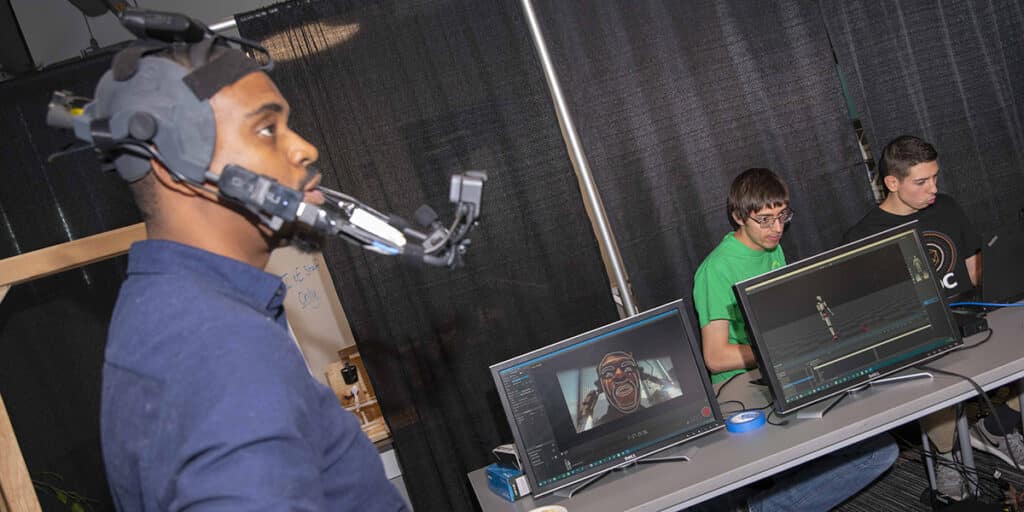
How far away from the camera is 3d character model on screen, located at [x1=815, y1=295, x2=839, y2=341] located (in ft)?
8.29

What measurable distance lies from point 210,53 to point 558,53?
2350mm

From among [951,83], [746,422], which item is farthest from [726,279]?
[951,83]

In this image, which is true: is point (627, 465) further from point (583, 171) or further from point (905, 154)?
point (905, 154)

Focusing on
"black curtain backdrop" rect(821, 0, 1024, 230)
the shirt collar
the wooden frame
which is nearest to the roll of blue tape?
"black curtain backdrop" rect(821, 0, 1024, 230)

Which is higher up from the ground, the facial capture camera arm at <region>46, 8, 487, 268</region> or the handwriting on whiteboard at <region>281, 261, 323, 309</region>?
the facial capture camera arm at <region>46, 8, 487, 268</region>

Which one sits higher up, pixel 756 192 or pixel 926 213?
pixel 756 192

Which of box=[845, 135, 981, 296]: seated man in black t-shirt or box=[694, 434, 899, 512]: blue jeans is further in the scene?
box=[845, 135, 981, 296]: seated man in black t-shirt

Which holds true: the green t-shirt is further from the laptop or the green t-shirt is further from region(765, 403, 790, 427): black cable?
the laptop

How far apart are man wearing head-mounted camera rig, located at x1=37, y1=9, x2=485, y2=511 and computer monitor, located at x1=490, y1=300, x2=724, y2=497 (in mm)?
1299

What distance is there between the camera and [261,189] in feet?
3.46

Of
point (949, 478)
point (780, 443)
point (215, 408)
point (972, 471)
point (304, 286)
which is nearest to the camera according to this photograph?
point (215, 408)

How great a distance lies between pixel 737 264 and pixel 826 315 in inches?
27.6

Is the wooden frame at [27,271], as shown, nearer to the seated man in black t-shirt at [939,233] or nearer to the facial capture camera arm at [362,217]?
the facial capture camera arm at [362,217]

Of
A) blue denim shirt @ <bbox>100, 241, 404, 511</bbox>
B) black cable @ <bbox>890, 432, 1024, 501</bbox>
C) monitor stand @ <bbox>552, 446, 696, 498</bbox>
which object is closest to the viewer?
blue denim shirt @ <bbox>100, 241, 404, 511</bbox>
